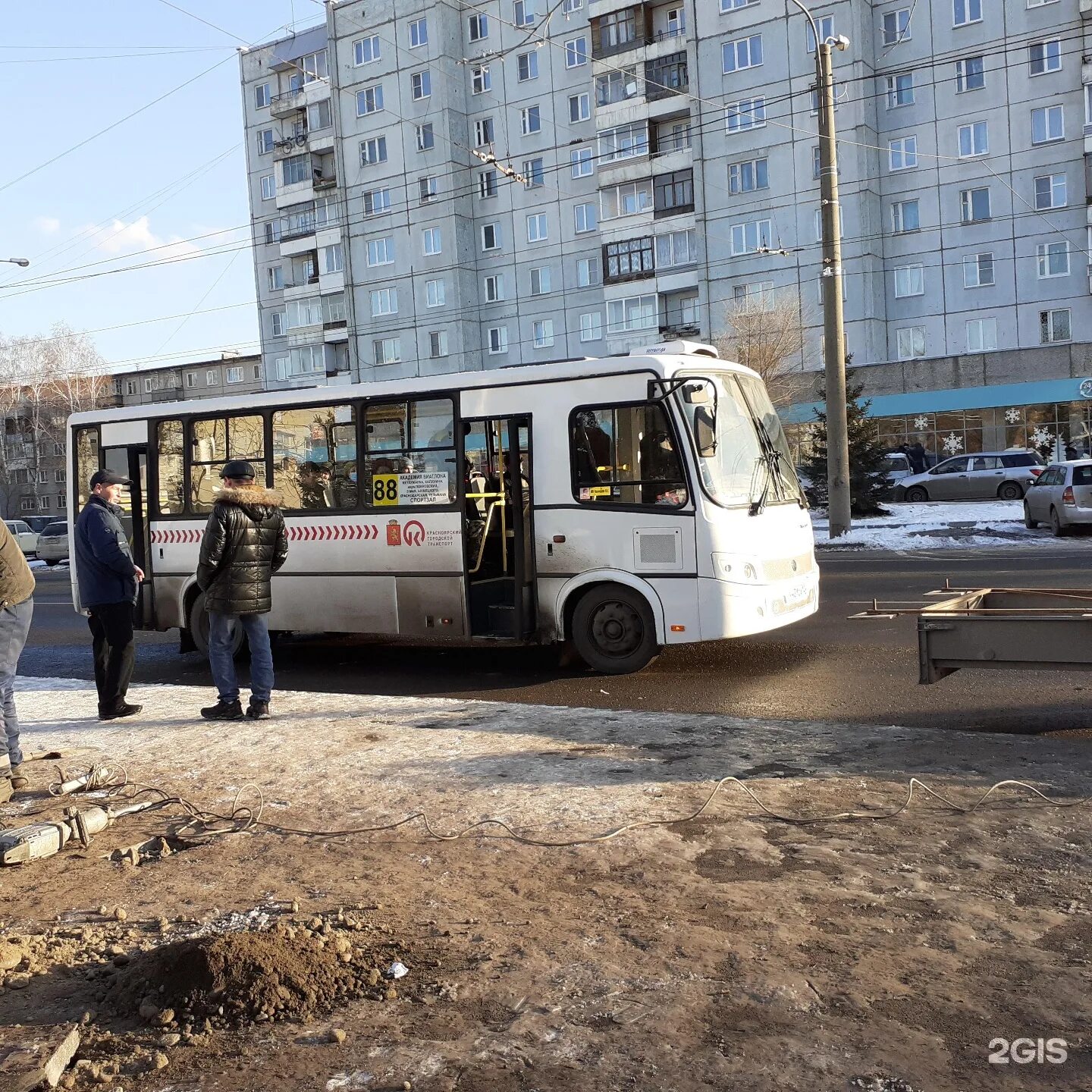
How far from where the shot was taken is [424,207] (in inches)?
2297

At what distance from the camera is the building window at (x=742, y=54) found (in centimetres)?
4862

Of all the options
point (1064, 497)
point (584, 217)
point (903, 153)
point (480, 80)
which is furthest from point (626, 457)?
point (480, 80)

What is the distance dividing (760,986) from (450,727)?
4.55 metres

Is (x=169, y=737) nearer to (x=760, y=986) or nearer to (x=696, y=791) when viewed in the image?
(x=696, y=791)

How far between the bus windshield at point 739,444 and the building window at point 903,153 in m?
41.6

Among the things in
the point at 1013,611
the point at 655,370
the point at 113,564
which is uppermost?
the point at 655,370

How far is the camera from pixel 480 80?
191ft

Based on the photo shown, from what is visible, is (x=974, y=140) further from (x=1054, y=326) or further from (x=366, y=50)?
(x=366, y=50)

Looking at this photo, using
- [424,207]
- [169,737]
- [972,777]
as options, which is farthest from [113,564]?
[424,207]

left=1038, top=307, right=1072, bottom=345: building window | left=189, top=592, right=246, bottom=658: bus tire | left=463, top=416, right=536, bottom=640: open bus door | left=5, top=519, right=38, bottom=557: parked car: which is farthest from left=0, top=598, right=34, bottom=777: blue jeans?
left=1038, top=307, right=1072, bottom=345: building window

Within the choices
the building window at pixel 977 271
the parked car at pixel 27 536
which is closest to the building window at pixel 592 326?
the building window at pixel 977 271

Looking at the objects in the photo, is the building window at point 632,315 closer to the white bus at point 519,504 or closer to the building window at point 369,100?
the building window at point 369,100

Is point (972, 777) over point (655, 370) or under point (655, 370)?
under

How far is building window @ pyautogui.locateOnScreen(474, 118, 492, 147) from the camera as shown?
58125mm
